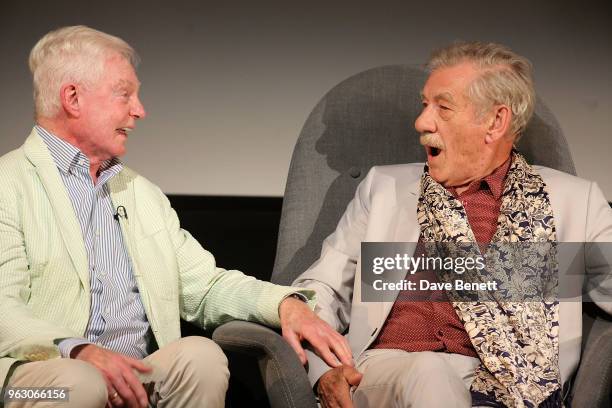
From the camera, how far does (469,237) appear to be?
2768 millimetres

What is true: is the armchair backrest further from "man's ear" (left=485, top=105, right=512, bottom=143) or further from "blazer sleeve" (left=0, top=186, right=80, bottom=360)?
"blazer sleeve" (left=0, top=186, right=80, bottom=360)

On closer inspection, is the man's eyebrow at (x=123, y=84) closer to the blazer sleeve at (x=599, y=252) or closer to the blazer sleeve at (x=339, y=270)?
A: the blazer sleeve at (x=339, y=270)

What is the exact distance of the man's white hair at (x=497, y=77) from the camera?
2.89 meters

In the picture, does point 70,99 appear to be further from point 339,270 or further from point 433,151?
point 433,151

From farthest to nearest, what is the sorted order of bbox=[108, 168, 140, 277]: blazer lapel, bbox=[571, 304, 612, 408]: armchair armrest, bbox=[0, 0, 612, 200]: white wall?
bbox=[0, 0, 612, 200]: white wall, bbox=[108, 168, 140, 277]: blazer lapel, bbox=[571, 304, 612, 408]: armchair armrest

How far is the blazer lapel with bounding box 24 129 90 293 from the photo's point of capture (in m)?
2.50

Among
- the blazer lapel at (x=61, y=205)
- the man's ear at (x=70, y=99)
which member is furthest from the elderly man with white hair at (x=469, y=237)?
the man's ear at (x=70, y=99)

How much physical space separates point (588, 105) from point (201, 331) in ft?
5.75

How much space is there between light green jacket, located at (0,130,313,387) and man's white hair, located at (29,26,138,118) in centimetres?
11

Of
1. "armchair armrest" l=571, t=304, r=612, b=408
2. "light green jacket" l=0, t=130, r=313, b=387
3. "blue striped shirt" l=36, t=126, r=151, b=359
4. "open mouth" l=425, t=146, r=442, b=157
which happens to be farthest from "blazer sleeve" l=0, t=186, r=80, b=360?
"armchair armrest" l=571, t=304, r=612, b=408

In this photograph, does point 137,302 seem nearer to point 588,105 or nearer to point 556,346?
point 556,346

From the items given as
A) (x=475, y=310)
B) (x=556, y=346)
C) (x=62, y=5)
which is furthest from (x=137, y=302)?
(x=62, y=5)

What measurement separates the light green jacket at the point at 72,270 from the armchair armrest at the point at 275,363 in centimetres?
12

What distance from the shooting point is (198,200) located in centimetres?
389
